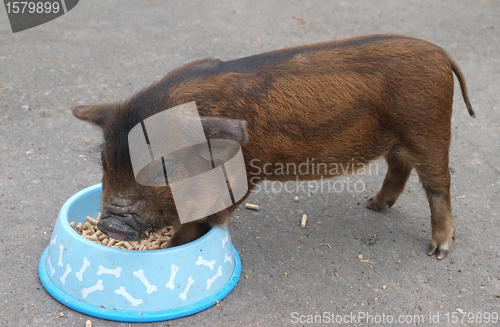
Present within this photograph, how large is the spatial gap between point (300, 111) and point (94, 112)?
4.08ft

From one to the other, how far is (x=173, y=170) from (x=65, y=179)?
189 cm

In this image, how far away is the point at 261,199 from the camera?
4.30 meters

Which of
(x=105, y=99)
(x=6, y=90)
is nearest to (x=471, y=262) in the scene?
(x=105, y=99)

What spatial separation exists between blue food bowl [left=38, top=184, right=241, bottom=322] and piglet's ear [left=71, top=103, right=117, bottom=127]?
63cm

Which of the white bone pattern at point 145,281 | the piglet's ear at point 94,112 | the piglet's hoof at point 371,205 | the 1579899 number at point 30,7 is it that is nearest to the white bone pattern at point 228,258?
the white bone pattern at point 145,281

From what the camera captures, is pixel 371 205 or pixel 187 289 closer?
pixel 187 289

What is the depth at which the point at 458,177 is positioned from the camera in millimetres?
4727

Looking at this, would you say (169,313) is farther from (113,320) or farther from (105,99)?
(105,99)

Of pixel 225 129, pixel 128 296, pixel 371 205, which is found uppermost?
pixel 225 129

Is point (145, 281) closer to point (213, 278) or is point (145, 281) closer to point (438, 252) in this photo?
point (213, 278)

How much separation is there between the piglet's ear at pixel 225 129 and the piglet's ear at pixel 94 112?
743mm

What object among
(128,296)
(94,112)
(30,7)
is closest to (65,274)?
(128,296)

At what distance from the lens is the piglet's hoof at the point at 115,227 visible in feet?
8.88

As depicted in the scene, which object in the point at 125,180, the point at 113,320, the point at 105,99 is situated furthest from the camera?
the point at 105,99
